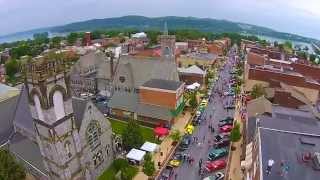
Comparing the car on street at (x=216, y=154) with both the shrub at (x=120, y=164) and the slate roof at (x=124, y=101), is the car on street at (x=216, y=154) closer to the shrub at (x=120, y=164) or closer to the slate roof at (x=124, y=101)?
the shrub at (x=120, y=164)

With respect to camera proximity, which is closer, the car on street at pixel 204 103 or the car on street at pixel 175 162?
the car on street at pixel 175 162

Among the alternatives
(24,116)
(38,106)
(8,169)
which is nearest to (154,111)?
(24,116)

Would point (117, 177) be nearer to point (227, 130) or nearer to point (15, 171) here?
point (15, 171)

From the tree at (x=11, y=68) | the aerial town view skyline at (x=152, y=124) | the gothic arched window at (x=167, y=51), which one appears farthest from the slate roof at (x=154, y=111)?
the tree at (x=11, y=68)

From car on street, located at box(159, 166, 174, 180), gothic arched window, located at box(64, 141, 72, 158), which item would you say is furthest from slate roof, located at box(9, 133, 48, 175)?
car on street, located at box(159, 166, 174, 180)

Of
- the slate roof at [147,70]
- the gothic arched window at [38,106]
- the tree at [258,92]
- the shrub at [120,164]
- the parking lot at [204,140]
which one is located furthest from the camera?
the tree at [258,92]
